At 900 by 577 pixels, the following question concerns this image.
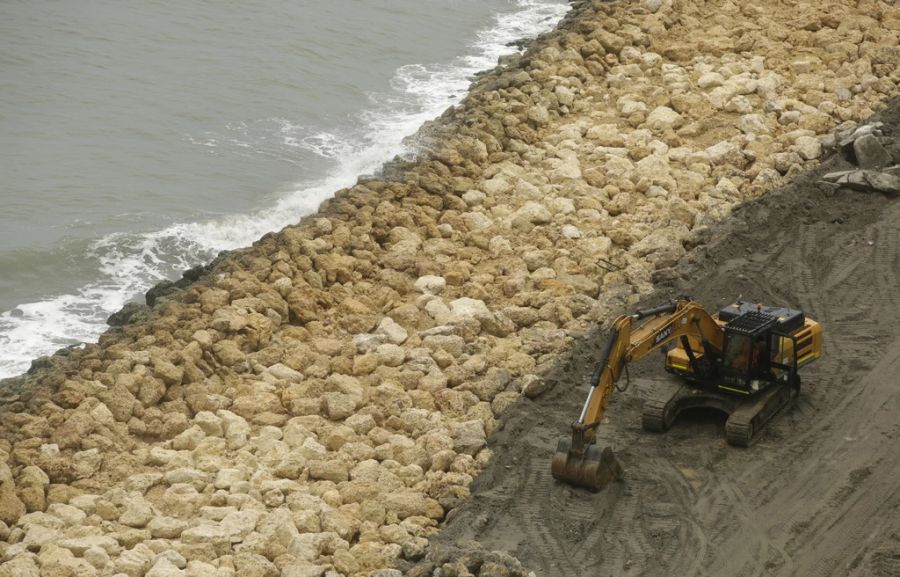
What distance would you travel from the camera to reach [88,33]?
2739cm

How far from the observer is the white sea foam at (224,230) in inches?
680

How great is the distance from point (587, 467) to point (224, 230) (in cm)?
896

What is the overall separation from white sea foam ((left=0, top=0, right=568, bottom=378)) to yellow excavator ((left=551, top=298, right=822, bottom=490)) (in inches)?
290

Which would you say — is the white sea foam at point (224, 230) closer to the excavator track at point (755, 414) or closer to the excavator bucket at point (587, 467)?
the excavator bucket at point (587, 467)

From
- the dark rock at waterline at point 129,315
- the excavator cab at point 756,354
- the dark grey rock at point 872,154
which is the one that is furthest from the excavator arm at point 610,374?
the dark grey rock at point 872,154

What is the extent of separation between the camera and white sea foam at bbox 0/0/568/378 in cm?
1727

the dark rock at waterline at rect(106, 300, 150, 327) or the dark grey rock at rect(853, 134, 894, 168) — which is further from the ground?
the dark grey rock at rect(853, 134, 894, 168)

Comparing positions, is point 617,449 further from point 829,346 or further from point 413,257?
point 413,257

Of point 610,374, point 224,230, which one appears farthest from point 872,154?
point 224,230

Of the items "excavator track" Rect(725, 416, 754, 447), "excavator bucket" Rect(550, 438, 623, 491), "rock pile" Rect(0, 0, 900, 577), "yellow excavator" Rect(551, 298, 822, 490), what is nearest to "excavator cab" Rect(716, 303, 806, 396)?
"yellow excavator" Rect(551, 298, 822, 490)

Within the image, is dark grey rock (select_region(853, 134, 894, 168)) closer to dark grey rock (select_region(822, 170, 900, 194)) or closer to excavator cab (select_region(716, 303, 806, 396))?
dark grey rock (select_region(822, 170, 900, 194))

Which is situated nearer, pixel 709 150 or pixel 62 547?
pixel 62 547

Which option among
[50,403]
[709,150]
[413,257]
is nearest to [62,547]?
[50,403]

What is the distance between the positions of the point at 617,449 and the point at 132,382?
5.38 metres
